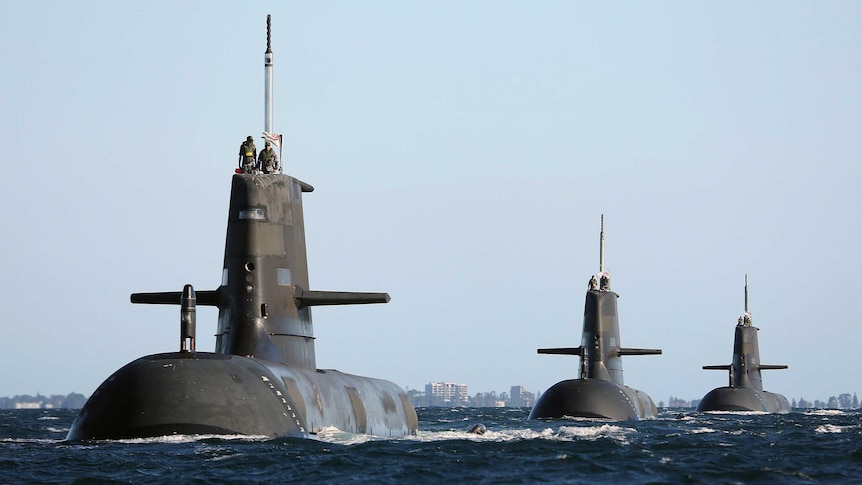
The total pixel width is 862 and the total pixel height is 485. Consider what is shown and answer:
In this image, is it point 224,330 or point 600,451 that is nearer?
point 600,451

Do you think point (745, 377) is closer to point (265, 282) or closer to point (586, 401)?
point (586, 401)

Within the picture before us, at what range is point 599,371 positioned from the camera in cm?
6625

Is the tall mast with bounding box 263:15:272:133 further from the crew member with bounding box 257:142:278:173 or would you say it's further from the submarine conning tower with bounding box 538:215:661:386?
the submarine conning tower with bounding box 538:215:661:386

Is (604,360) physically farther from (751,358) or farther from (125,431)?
(125,431)

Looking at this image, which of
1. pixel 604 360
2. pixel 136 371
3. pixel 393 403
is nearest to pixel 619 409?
pixel 604 360

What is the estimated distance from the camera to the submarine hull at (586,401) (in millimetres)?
58031

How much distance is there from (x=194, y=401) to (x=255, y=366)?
9.67ft

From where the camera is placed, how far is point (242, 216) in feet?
102

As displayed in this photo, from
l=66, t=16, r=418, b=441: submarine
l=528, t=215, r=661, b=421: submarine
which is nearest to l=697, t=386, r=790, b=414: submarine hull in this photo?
l=528, t=215, r=661, b=421: submarine

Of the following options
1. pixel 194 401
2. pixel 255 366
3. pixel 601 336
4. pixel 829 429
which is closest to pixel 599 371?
pixel 601 336

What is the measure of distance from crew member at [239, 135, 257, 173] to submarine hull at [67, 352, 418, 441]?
5.85 m

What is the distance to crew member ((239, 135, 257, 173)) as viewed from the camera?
104ft

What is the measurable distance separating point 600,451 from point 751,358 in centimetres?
7252

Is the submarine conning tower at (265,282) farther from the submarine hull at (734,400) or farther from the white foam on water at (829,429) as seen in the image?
the submarine hull at (734,400)
